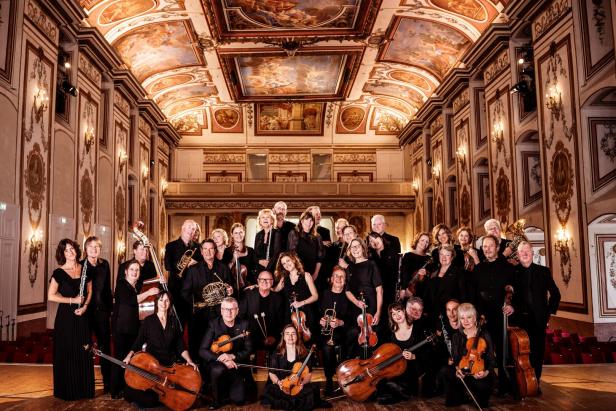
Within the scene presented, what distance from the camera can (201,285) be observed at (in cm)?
555

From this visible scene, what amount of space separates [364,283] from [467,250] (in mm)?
Result: 1283

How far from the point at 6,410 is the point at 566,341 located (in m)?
7.31

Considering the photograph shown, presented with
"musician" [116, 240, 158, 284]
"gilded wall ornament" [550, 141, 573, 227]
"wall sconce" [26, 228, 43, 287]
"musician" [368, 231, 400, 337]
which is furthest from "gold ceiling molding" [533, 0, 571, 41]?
"wall sconce" [26, 228, 43, 287]

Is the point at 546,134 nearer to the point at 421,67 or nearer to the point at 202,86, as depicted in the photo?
the point at 421,67

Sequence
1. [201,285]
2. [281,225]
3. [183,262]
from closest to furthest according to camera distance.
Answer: [201,285], [183,262], [281,225]

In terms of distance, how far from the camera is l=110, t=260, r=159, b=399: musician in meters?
5.10

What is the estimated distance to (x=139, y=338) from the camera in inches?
193

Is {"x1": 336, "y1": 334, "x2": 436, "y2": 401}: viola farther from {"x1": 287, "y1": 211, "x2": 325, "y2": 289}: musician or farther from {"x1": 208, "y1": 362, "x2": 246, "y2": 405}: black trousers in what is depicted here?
{"x1": 287, "y1": 211, "x2": 325, "y2": 289}: musician

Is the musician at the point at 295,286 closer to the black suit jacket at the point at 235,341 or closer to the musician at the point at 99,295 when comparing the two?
the black suit jacket at the point at 235,341

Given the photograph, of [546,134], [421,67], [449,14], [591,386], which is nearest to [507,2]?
[449,14]

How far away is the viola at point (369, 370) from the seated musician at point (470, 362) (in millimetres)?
275

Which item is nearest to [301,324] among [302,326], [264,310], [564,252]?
[302,326]

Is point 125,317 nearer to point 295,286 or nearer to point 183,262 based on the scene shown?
point 183,262

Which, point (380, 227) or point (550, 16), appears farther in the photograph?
point (550, 16)
